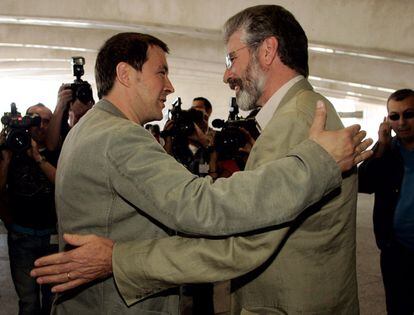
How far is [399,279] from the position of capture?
292cm

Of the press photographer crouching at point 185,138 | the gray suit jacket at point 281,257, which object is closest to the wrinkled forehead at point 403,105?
the press photographer crouching at point 185,138

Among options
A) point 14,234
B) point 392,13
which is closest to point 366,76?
point 392,13

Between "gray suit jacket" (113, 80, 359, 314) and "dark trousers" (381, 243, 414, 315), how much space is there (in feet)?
5.01

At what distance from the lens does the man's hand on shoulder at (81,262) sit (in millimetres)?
1341

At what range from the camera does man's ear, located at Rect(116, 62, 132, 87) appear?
63.2 inches

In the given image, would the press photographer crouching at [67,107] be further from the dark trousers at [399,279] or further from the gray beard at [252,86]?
the dark trousers at [399,279]

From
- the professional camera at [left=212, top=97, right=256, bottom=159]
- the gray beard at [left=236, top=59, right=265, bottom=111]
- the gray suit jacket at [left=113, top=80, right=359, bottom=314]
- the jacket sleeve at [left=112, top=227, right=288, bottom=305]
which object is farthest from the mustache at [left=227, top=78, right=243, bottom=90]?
the professional camera at [left=212, top=97, right=256, bottom=159]

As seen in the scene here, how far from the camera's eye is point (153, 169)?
1.24m

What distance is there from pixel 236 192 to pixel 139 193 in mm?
268

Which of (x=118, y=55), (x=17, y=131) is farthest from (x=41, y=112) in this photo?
(x=118, y=55)

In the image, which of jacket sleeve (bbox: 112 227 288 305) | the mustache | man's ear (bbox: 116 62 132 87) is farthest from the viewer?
the mustache

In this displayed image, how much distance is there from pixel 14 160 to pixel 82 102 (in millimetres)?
636

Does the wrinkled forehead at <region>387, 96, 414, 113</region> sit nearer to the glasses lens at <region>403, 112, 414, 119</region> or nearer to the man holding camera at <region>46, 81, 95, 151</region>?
the glasses lens at <region>403, 112, 414, 119</region>

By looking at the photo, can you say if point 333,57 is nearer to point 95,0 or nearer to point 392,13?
point 392,13
